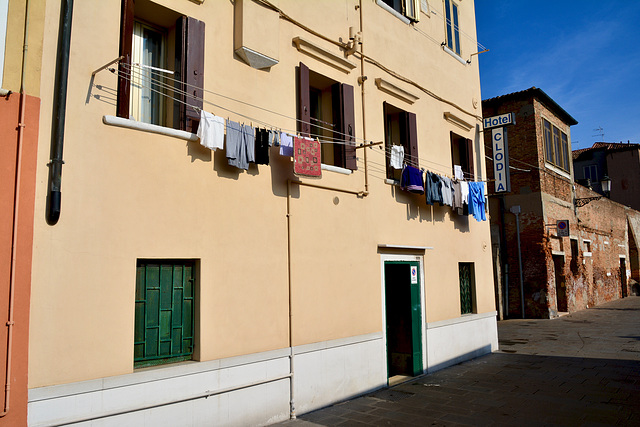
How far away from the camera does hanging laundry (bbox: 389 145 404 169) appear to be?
9.41 metres

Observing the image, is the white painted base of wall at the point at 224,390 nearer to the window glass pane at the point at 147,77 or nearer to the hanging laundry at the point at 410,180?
the hanging laundry at the point at 410,180

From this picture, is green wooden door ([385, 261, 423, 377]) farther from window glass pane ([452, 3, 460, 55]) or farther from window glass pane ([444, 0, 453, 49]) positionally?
window glass pane ([452, 3, 460, 55])

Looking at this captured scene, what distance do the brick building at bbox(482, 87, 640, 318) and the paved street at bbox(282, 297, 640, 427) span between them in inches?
215

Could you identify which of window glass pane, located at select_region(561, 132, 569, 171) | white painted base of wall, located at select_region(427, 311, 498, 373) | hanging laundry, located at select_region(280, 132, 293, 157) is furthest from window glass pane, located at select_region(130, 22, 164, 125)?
window glass pane, located at select_region(561, 132, 569, 171)

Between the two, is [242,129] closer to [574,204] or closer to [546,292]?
[546,292]

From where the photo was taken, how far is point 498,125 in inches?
545

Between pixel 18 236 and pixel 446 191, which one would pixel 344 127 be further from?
pixel 18 236

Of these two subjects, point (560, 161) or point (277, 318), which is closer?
point (277, 318)

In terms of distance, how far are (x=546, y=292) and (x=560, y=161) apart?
21.5ft

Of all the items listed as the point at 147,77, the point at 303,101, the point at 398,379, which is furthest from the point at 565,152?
the point at 147,77

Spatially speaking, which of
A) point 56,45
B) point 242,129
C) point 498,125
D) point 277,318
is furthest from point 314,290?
point 498,125

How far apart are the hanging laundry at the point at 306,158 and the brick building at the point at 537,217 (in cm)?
1334

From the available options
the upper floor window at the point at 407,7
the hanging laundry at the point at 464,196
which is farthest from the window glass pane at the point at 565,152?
the upper floor window at the point at 407,7

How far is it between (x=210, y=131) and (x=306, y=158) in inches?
65.1
